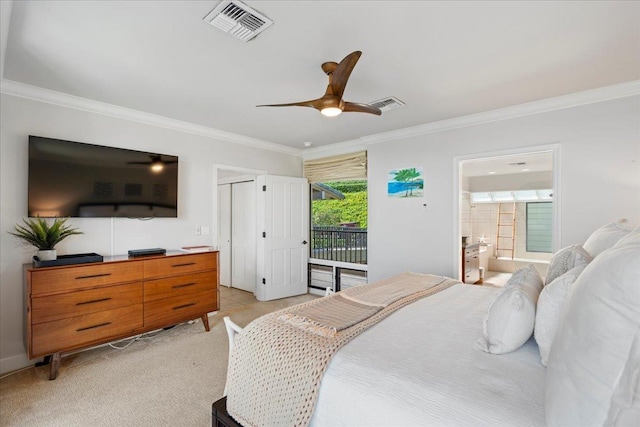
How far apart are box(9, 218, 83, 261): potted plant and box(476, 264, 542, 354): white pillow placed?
3227 millimetres

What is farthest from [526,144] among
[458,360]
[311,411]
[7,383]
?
[7,383]

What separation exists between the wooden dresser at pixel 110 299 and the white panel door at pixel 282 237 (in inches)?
51.2

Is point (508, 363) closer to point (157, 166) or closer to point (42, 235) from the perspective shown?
point (42, 235)

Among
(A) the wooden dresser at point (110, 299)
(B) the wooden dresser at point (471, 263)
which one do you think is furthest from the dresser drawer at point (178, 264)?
(B) the wooden dresser at point (471, 263)

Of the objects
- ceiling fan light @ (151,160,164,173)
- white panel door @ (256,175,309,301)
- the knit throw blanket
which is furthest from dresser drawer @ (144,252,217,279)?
the knit throw blanket

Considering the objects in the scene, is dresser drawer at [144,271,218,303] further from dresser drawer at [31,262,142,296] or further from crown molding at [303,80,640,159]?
crown molding at [303,80,640,159]

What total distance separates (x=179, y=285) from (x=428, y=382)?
284cm

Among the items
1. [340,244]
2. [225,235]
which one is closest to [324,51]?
[340,244]

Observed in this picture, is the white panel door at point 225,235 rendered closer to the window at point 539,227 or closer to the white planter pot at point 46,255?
the white planter pot at point 46,255

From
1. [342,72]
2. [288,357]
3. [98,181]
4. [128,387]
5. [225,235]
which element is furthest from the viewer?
[225,235]

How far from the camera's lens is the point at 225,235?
18.9ft

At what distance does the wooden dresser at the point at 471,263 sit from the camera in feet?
16.3

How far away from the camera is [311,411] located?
1253 mm

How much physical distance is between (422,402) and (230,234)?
5074 mm
